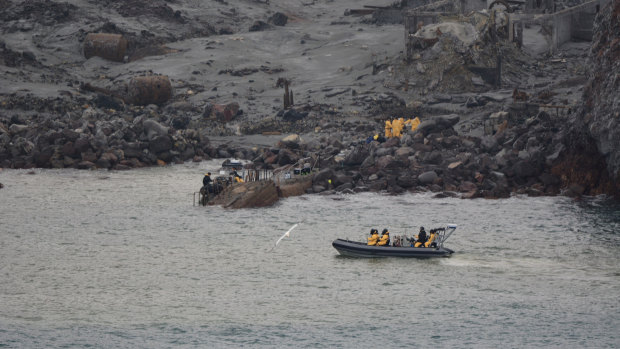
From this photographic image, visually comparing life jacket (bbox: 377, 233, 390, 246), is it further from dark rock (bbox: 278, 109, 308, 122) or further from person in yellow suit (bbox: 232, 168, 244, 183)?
dark rock (bbox: 278, 109, 308, 122)

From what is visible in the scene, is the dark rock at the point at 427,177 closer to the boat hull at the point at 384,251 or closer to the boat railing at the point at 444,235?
the boat railing at the point at 444,235

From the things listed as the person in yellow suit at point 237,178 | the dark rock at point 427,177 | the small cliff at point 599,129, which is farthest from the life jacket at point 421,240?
the person in yellow suit at point 237,178

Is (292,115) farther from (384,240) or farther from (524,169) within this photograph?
(384,240)

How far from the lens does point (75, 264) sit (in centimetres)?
4994

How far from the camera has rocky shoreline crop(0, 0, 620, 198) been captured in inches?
2522

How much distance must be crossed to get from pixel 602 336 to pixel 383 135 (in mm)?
37338

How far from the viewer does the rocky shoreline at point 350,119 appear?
64062mm

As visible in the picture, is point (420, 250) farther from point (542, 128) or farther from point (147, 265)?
point (542, 128)

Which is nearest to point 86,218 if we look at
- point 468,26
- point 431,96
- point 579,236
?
point 579,236

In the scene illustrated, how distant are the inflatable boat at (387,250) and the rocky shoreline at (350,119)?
13312 mm

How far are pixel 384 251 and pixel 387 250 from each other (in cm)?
16

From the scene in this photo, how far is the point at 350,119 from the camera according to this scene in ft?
269

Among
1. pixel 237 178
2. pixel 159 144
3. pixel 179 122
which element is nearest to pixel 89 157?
pixel 159 144

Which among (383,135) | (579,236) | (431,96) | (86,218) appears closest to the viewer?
(579,236)
